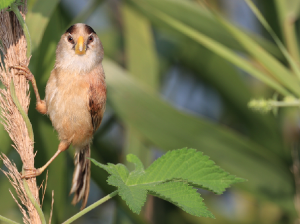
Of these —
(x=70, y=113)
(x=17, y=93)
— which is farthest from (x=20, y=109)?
(x=70, y=113)

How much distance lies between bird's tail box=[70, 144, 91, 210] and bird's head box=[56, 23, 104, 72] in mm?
532

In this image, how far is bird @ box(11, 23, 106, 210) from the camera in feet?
5.16

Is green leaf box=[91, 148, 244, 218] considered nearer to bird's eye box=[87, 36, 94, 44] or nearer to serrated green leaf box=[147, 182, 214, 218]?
serrated green leaf box=[147, 182, 214, 218]

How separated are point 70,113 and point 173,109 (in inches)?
27.6

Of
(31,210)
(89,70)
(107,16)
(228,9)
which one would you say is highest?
(228,9)

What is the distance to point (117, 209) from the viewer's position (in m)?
2.17

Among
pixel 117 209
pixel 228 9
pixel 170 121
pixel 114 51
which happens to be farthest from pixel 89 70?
pixel 228 9

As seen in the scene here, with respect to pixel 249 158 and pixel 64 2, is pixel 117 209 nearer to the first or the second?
Answer: pixel 249 158

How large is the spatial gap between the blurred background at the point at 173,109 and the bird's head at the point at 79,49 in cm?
13

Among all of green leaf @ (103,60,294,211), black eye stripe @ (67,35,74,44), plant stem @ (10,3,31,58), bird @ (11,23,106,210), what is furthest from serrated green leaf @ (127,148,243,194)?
green leaf @ (103,60,294,211)

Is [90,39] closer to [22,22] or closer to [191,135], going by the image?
[22,22]

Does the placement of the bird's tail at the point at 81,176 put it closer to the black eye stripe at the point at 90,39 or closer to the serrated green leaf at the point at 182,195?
the black eye stripe at the point at 90,39

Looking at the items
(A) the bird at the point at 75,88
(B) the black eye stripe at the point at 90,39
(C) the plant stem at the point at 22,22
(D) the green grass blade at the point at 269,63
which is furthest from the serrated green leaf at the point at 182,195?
(D) the green grass blade at the point at 269,63

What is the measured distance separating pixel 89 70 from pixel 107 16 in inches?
60.6
